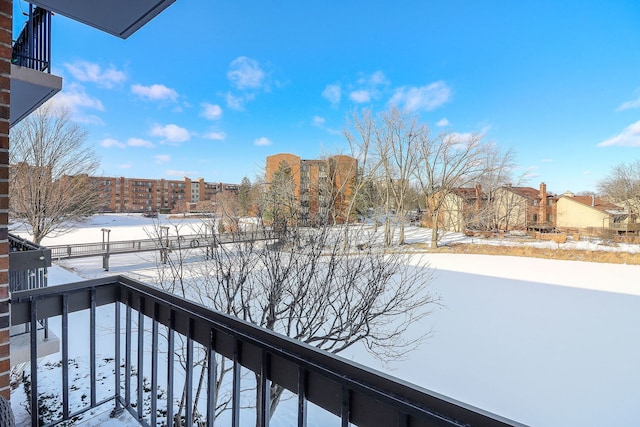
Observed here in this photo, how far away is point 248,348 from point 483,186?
24.9 metres

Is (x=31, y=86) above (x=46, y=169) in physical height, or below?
below

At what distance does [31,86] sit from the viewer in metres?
1.97

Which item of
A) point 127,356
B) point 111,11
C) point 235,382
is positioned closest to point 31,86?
point 111,11

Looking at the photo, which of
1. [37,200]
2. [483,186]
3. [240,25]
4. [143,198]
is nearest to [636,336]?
[240,25]

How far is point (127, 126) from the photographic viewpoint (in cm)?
1722

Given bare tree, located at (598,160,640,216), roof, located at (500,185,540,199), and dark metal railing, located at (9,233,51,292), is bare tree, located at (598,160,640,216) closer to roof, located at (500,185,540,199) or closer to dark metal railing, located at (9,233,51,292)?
roof, located at (500,185,540,199)

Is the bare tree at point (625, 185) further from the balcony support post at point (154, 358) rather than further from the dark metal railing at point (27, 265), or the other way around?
the dark metal railing at point (27, 265)

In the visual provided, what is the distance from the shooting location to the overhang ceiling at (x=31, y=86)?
1849 mm

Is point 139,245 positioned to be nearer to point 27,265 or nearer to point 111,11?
point 27,265

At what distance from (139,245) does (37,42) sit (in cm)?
1217

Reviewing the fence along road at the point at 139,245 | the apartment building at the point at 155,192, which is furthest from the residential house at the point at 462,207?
the apartment building at the point at 155,192

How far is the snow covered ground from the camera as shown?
495cm

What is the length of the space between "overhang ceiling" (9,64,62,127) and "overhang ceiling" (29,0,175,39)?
0.58 metres

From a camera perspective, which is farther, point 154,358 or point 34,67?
point 34,67
